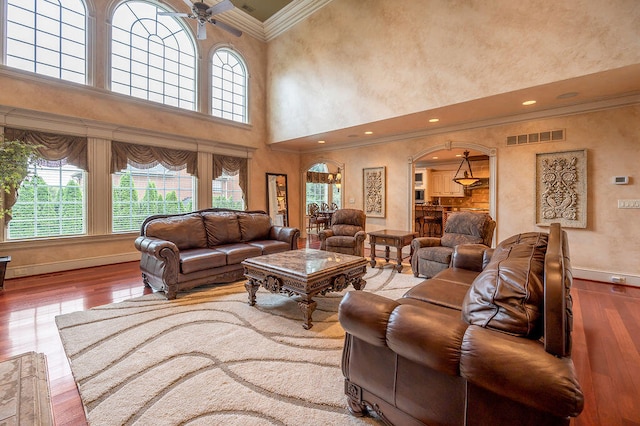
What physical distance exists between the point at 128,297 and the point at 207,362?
204 cm

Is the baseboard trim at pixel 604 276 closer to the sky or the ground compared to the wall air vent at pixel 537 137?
closer to the ground

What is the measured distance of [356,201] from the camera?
711 centimetres

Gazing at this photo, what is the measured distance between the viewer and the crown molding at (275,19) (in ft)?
20.3

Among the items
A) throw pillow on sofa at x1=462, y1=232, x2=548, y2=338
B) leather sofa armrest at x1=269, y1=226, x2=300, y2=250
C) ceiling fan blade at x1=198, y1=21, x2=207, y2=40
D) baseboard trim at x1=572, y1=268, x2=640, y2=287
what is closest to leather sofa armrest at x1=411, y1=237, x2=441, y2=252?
leather sofa armrest at x1=269, y1=226, x2=300, y2=250

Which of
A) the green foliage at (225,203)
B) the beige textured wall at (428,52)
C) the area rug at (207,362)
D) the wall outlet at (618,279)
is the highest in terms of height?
the beige textured wall at (428,52)

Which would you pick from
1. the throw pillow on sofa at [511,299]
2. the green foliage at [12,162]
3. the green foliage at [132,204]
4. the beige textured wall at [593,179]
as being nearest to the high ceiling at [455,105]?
the beige textured wall at [593,179]

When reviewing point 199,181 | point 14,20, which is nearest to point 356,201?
point 199,181

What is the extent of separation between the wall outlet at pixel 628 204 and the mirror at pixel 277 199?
6671 millimetres

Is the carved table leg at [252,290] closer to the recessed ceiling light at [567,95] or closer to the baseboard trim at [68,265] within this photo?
the baseboard trim at [68,265]

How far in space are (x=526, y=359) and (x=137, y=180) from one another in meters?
6.40

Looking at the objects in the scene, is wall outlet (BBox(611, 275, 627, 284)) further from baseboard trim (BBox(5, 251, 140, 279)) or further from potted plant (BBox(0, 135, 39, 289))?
potted plant (BBox(0, 135, 39, 289))

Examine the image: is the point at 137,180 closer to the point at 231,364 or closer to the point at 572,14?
the point at 231,364

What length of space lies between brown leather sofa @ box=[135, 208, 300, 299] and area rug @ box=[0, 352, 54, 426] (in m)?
2.16

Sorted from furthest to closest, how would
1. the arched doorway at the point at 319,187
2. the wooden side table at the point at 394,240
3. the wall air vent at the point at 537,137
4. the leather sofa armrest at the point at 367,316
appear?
the arched doorway at the point at 319,187 < the wooden side table at the point at 394,240 < the wall air vent at the point at 537,137 < the leather sofa armrest at the point at 367,316
